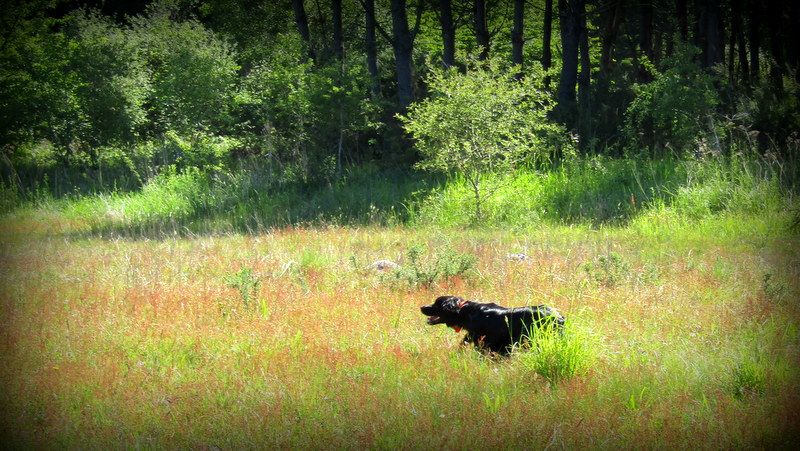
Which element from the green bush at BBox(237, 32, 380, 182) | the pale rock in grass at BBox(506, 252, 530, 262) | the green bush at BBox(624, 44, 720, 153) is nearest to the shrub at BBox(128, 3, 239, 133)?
the green bush at BBox(237, 32, 380, 182)

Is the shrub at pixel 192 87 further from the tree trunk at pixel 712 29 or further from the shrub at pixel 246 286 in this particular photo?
the shrub at pixel 246 286

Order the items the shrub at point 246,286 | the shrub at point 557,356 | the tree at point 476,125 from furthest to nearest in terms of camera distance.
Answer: the tree at point 476,125 < the shrub at point 246,286 < the shrub at point 557,356

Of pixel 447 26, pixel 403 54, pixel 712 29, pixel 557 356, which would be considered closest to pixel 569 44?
pixel 447 26

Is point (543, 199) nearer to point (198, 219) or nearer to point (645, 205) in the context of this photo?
point (645, 205)

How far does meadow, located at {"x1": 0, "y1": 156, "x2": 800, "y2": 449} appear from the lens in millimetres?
4801

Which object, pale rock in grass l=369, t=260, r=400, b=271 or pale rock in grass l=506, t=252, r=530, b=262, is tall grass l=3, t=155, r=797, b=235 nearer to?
pale rock in grass l=506, t=252, r=530, b=262

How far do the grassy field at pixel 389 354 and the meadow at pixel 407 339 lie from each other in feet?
→ 0.08

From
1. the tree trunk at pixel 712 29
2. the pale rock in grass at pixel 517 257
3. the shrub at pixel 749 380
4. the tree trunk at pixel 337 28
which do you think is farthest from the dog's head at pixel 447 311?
the tree trunk at pixel 337 28

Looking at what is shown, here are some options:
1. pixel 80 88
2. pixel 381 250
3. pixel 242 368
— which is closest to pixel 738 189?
pixel 381 250

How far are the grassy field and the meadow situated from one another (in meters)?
0.02

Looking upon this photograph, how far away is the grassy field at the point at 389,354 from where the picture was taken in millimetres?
4773

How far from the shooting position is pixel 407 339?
6785 millimetres

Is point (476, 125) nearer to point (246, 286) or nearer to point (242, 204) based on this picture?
point (242, 204)

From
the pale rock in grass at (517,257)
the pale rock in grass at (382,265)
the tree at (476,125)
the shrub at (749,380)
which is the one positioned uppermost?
the tree at (476,125)
